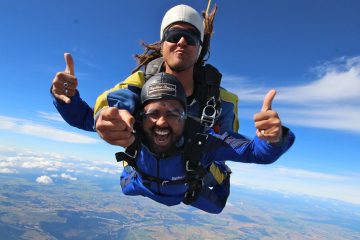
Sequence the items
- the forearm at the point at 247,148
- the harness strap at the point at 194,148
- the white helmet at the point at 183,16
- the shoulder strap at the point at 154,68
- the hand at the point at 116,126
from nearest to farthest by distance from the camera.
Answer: the hand at the point at 116,126
the forearm at the point at 247,148
the harness strap at the point at 194,148
the shoulder strap at the point at 154,68
the white helmet at the point at 183,16

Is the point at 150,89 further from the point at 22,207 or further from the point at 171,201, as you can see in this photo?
the point at 22,207

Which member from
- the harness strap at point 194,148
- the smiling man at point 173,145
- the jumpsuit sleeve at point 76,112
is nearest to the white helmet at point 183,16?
the smiling man at point 173,145

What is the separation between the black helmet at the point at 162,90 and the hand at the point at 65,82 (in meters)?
0.69

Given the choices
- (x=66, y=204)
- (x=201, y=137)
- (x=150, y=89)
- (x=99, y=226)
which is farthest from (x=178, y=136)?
(x=66, y=204)

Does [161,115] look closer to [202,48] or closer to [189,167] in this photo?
[189,167]

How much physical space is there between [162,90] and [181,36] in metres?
1.03

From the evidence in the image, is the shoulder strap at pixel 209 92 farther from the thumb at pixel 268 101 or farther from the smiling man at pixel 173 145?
the thumb at pixel 268 101

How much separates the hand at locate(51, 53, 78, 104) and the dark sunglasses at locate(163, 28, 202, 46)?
1.35 meters

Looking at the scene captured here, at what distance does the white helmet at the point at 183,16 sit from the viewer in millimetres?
3563

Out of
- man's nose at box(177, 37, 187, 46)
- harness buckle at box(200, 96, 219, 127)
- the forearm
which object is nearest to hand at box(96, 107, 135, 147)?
the forearm

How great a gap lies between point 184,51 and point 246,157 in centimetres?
150

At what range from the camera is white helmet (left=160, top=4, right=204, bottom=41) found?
3563mm

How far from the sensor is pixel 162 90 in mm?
2803

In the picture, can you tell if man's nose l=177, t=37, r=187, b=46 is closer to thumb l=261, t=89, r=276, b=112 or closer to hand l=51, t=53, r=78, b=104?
hand l=51, t=53, r=78, b=104
